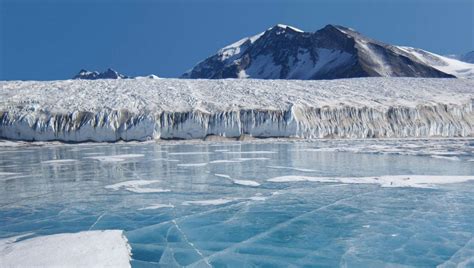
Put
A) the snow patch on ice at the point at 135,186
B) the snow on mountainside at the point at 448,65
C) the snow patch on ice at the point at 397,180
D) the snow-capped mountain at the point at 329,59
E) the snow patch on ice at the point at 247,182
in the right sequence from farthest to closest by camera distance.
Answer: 1. the snow on mountainside at the point at 448,65
2. the snow-capped mountain at the point at 329,59
3. the snow patch on ice at the point at 247,182
4. the snow patch on ice at the point at 397,180
5. the snow patch on ice at the point at 135,186

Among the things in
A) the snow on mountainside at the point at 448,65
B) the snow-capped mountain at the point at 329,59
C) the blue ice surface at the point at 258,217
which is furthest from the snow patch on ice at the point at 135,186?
the snow on mountainside at the point at 448,65

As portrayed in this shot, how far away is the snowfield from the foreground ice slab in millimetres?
28372

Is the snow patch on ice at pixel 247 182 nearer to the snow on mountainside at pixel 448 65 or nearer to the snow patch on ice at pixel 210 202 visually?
the snow patch on ice at pixel 210 202

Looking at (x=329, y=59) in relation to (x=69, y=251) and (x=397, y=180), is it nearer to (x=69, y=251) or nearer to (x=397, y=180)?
(x=397, y=180)

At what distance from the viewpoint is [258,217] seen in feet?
28.8

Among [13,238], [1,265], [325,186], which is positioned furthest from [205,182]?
[1,265]

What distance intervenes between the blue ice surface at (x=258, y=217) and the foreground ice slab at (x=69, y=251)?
0.99ft

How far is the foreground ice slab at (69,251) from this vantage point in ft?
19.6

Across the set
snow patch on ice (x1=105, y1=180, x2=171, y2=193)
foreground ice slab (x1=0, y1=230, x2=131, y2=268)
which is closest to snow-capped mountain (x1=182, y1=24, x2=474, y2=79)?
snow patch on ice (x1=105, y1=180, x2=171, y2=193)

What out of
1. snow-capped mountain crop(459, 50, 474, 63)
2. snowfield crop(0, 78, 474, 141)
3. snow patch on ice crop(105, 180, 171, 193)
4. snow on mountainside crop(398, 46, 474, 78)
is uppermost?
snow-capped mountain crop(459, 50, 474, 63)

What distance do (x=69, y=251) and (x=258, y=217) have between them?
3.78 metres

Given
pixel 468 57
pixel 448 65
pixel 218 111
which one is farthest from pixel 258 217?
pixel 468 57

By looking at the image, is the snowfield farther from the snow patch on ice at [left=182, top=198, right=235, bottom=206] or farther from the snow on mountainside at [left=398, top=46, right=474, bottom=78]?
the snow on mountainside at [left=398, top=46, right=474, bottom=78]

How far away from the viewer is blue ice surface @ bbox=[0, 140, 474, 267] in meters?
6.55
